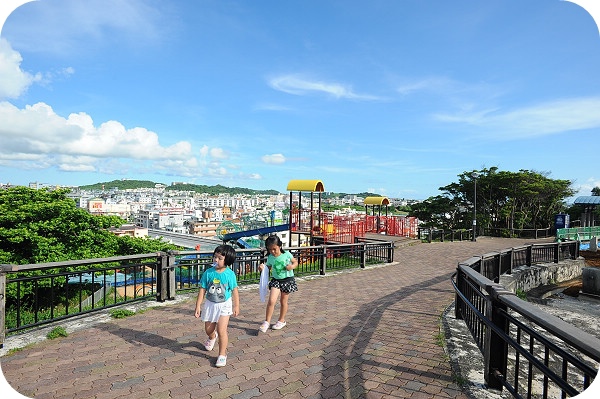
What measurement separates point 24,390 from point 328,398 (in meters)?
3.11

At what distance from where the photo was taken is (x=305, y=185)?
64.0 feet

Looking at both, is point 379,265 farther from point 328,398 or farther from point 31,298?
point 31,298

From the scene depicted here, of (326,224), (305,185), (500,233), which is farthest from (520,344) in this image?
(500,233)

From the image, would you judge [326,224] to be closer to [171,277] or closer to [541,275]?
[541,275]

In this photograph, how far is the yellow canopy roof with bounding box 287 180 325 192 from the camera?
19036mm

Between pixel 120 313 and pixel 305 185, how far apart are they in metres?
14.4

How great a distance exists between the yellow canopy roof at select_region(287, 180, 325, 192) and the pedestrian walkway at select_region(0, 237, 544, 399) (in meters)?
12.5

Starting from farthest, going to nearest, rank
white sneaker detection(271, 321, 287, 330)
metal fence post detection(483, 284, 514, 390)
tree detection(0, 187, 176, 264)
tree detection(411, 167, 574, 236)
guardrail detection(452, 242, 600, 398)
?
1. tree detection(411, 167, 574, 236)
2. tree detection(0, 187, 176, 264)
3. white sneaker detection(271, 321, 287, 330)
4. metal fence post detection(483, 284, 514, 390)
5. guardrail detection(452, 242, 600, 398)

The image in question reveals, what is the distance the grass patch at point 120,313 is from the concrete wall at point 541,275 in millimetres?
9852

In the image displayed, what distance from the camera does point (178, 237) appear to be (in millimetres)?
85938

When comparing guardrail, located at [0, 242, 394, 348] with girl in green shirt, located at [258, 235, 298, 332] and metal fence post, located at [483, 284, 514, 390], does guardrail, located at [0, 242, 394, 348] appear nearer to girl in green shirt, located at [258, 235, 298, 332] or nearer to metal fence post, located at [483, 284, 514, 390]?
girl in green shirt, located at [258, 235, 298, 332]

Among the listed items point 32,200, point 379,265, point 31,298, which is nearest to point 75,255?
point 31,298

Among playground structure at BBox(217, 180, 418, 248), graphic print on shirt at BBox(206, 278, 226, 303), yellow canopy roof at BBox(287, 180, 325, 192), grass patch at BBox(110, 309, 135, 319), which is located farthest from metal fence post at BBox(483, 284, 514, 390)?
yellow canopy roof at BBox(287, 180, 325, 192)

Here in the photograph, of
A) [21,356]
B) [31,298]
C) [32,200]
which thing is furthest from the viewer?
[32,200]
